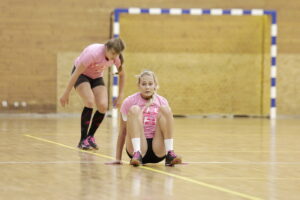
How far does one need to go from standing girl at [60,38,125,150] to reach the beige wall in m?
6.26

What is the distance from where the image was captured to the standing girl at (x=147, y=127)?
4941 millimetres

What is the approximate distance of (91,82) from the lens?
22.2 feet

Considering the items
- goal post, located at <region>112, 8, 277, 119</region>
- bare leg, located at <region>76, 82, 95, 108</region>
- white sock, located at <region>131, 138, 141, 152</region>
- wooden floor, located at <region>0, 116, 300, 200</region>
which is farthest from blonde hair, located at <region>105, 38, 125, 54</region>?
goal post, located at <region>112, 8, 277, 119</region>

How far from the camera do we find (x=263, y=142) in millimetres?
7652

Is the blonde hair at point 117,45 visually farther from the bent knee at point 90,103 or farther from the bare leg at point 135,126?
the bare leg at point 135,126

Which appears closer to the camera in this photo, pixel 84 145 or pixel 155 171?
pixel 155 171

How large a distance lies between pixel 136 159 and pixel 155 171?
0.22 m

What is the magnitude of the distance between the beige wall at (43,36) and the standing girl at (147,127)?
815 cm

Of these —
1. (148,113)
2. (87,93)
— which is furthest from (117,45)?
(148,113)

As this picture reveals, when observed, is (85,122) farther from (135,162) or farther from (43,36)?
(43,36)

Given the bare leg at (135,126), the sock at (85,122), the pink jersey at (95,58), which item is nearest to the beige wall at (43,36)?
the sock at (85,122)

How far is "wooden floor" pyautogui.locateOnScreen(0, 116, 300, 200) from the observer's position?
374cm

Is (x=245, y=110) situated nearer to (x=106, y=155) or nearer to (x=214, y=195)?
(x=106, y=155)

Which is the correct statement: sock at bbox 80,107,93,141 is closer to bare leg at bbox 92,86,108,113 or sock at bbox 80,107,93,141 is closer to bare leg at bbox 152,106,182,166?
bare leg at bbox 92,86,108,113
